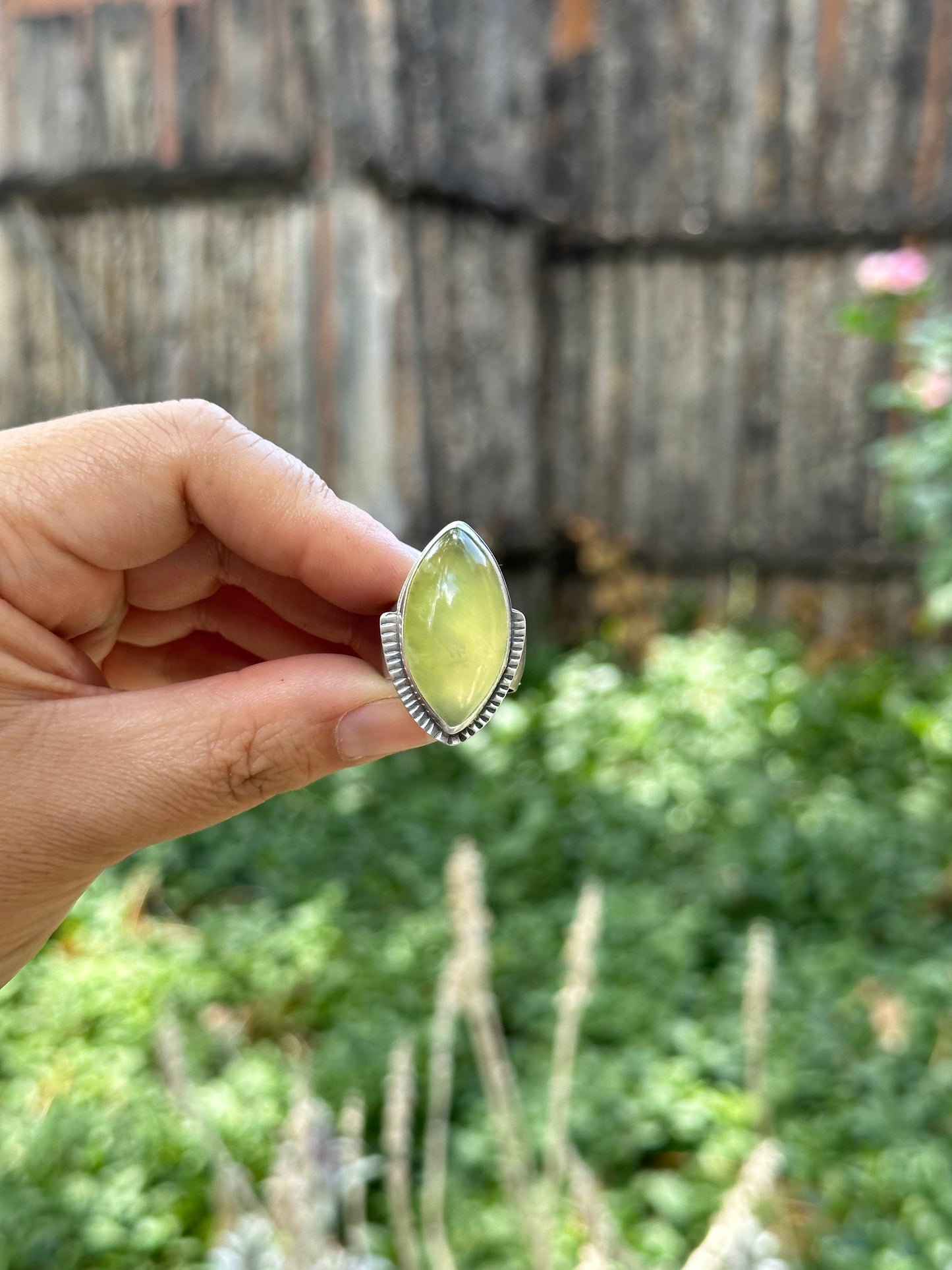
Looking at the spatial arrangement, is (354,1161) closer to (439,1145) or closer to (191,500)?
(439,1145)

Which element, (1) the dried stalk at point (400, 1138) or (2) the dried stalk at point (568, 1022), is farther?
(2) the dried stalk at point (568, 1022)

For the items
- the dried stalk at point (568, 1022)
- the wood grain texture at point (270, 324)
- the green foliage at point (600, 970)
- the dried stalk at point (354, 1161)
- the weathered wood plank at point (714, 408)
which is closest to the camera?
the dried stalk at point (354, 1161)

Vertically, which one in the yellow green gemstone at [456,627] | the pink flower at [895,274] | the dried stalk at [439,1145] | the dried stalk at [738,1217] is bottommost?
the dried stalk at [439,1145]

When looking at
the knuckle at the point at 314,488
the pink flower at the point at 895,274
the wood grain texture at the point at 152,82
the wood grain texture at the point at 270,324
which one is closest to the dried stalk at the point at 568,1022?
the knuckle at the point at 314,488

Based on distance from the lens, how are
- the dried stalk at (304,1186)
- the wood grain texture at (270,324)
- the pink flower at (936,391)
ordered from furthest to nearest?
1. the wood grain texture at (270,324)
2. the pink flower at (936,391)
3. the dried stalk at (304,1186)

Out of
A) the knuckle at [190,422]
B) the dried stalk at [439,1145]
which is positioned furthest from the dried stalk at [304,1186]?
the knuckle at [190,422]

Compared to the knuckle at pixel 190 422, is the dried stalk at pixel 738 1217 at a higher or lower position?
lower

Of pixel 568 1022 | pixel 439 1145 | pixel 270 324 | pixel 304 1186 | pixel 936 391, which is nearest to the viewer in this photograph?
pixel 304 1186

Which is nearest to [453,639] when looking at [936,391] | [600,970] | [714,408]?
[600,970]

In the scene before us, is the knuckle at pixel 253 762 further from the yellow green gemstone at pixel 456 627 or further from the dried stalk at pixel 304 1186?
the dried stalk at pixel 304 1186
